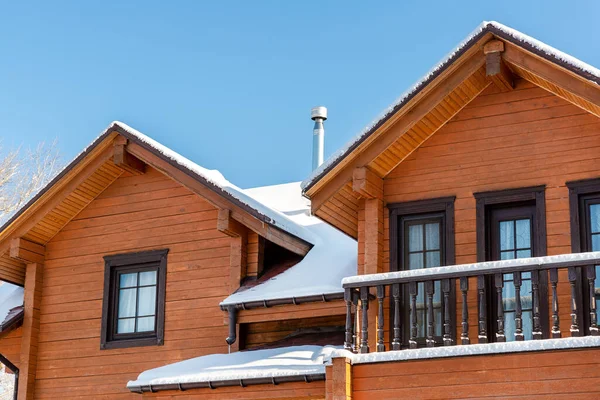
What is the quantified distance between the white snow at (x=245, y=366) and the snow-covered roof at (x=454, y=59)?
2.04m

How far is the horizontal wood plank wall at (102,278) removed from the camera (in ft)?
50.9

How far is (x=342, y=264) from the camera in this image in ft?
48.9

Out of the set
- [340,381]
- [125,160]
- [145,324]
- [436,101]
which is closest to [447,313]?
[340,381]

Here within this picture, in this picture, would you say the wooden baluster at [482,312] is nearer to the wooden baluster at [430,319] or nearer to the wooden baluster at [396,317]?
the wooden baluster at [430,319]

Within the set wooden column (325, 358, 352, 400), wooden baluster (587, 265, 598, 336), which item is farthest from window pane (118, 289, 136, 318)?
wooden baluster (587, 265, 598, 336)

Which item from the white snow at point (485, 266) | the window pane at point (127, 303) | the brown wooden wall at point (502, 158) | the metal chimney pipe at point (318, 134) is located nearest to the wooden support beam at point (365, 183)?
the brown wooden wall at point (502, 158)

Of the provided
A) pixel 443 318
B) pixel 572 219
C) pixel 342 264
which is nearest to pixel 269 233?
pixel 342 264

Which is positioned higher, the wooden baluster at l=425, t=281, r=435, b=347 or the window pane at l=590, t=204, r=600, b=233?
the window pane at l=590, t=204, r=600, b=233

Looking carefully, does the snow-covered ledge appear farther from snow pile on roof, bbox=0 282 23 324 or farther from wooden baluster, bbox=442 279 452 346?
snow pile on roof, bbox=0 282 23 324

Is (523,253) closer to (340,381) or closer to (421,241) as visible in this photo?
(421,241)

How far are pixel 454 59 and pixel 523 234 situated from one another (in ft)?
7.26

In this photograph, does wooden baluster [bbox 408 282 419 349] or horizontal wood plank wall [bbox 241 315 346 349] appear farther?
horizontal wood plank wall [bbox 241 315 346 349]

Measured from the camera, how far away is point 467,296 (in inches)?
499

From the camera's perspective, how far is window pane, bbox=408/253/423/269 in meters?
13.5
